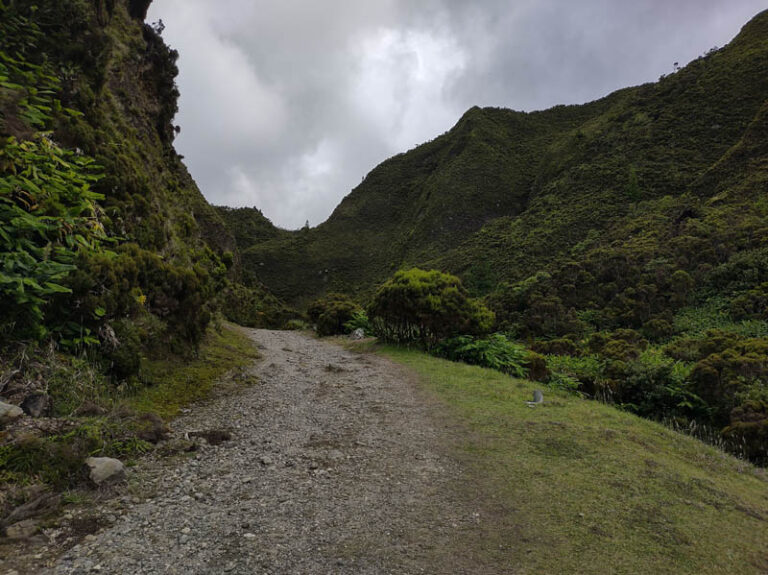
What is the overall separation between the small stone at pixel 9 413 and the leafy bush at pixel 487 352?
11710 mm

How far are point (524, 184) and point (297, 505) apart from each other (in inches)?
2492

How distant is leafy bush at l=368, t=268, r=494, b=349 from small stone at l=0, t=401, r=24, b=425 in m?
12.1

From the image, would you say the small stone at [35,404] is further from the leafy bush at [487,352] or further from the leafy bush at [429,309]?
the leafy bush at [429,309]

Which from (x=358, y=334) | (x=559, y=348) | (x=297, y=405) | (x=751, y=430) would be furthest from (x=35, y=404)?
(x=559, y=348)

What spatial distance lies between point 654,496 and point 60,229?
9044 millimetres

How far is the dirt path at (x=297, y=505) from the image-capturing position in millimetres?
3217

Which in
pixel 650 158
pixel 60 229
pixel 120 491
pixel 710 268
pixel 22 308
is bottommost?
pixel 120 491

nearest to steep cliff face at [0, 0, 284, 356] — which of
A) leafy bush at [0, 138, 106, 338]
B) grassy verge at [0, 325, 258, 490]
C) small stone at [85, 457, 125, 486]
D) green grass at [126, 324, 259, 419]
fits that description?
leafy bush at [0, 138, 106, 338]

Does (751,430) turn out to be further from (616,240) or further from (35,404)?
(616,240)

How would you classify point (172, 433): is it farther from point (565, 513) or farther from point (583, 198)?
point (583, 198)

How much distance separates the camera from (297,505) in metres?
4.15

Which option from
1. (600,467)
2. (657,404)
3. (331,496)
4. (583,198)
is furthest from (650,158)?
(331,496)

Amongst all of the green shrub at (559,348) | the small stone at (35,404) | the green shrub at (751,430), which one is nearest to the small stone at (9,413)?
the small stone at (35,404)

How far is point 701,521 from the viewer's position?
4160 mm
